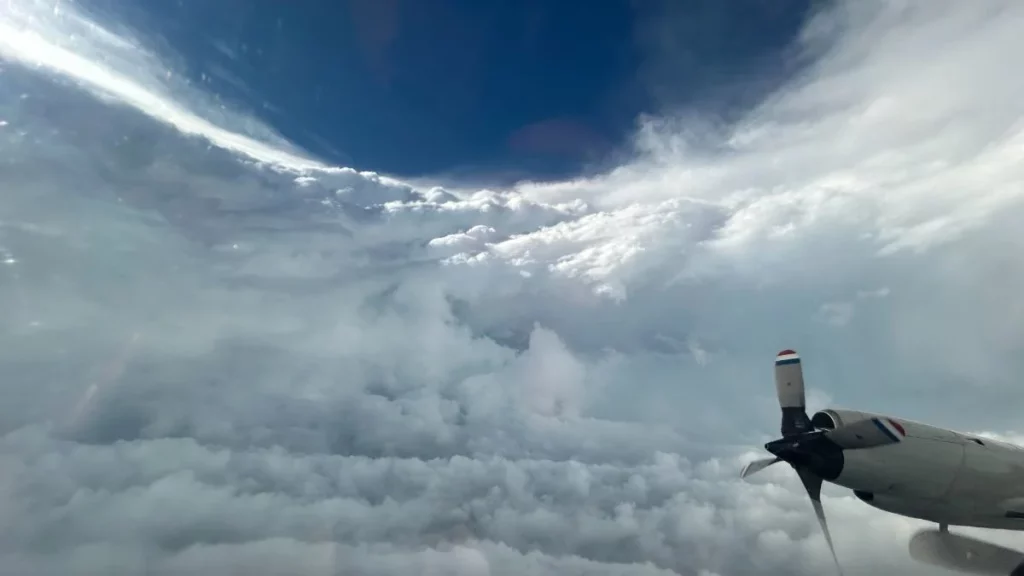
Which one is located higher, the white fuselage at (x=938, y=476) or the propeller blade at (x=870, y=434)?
the propeller blade at (x=870, y=434)

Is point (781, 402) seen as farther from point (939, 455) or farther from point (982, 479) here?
point (982, 479)

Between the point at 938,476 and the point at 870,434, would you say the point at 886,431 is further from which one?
the point at 938,476

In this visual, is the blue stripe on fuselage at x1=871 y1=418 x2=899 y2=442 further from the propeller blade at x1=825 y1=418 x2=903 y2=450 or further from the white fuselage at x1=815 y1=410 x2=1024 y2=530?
the white fuselage at x1=815 y1=410 x2=1024 y2=530

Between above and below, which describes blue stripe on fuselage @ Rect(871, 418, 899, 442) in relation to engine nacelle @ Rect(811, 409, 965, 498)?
above

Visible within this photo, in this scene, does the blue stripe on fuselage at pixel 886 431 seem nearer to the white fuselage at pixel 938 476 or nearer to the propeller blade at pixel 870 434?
the propeller blade at pixel 870 434

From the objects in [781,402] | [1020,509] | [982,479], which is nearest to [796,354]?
[781,402]
